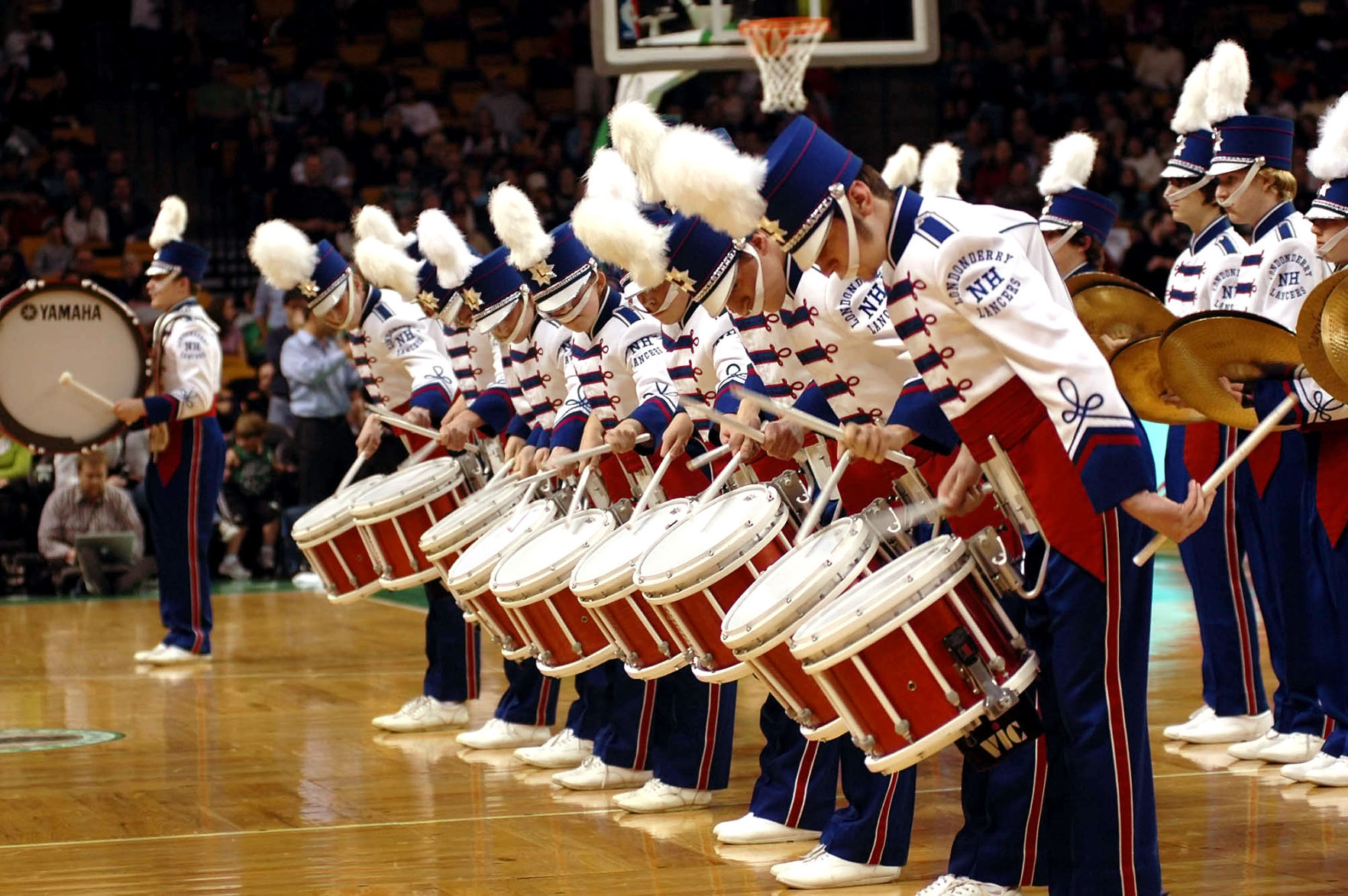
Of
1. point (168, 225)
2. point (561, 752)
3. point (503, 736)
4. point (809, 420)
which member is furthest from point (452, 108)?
point (809, 420)

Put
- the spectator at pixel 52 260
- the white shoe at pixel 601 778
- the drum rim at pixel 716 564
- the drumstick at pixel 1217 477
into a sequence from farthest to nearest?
the spectator at pixel 52 260, the white shoe at pixel 601 778, the drum rim at pixel 716 564, the drumstick at pixel 1217 477

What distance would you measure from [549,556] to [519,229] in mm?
1107

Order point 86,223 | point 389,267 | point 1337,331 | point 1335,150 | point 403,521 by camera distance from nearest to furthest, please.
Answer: point 1337,331, point 1335,150, point 403,521, point 389,267, point 86,223

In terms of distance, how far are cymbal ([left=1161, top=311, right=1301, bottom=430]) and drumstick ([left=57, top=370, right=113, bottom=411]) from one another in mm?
6044

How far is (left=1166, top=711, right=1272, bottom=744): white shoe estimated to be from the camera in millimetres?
6258

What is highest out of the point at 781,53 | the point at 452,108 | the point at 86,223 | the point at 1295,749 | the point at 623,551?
the point at 781,53

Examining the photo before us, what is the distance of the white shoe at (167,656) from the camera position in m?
9.05

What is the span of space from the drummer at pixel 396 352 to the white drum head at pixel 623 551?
2.16m

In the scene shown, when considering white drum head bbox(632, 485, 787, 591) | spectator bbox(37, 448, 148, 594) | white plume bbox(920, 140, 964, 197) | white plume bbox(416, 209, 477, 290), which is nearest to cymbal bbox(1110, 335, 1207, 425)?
white drum head bbox(632, 485, 787, 591)

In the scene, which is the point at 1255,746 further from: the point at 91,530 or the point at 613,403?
the point at 91,530

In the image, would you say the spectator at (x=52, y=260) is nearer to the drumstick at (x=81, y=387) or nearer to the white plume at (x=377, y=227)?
the drumstick at (x=81, y=387)

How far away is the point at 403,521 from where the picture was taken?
6699mm

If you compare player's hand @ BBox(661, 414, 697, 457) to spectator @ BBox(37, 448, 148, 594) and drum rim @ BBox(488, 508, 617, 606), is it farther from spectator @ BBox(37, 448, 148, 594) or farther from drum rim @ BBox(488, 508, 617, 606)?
spectator @ BBox(37, 448, 148, 594)

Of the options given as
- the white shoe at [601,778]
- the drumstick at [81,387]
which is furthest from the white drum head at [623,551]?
the drumstick at [81,387]
